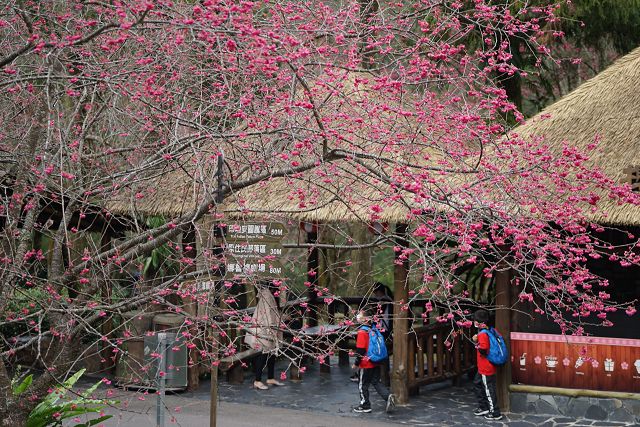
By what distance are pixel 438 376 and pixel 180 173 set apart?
4.96m

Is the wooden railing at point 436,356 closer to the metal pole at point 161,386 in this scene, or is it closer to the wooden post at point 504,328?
the wooden post at point 504,328

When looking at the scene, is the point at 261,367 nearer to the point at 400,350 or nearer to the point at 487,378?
the point at 400,350

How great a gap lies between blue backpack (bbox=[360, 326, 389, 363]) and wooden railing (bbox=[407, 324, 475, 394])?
69 centimetres

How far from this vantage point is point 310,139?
6.99m

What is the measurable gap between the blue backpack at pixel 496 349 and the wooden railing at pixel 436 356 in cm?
92

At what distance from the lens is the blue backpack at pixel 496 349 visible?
43.5 feet

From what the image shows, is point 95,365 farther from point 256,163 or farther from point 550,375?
point 256,163

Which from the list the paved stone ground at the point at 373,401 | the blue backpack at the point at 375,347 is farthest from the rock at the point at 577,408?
the blue backpack at the point at 375,347

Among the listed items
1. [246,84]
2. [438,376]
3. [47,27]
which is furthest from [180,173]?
[246,84]

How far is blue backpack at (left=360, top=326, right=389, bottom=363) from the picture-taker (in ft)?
44.6

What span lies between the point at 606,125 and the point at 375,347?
14.1 ft

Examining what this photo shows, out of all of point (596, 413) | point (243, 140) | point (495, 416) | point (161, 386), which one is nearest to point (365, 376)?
point (495, 416)

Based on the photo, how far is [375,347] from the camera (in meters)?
13.8

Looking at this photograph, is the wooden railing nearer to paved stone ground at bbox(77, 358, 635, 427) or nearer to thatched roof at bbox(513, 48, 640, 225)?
paved stone ground at bbox(77, 358, 635, 427)
